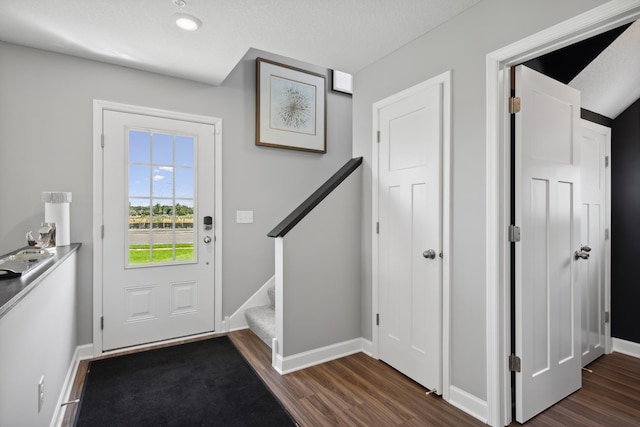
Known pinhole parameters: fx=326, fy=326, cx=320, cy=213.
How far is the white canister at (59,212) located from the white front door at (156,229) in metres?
0.30

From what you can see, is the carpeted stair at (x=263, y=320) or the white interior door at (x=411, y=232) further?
the carpeted stair at (x=263, y=320)

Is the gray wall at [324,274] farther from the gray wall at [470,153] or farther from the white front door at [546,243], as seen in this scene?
the white front door at [546,243]

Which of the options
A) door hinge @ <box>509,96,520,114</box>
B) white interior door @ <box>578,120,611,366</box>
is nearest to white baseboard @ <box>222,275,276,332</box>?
door hinge @ <box>509,96,520,114</box>

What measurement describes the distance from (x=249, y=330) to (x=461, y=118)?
267 cm

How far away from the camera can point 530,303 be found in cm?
188

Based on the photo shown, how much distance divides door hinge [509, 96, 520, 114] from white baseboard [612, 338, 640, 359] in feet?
7.77

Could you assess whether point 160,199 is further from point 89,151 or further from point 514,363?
point 514,363

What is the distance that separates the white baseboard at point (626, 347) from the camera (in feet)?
8.77

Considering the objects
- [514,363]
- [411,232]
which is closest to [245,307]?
[411,232]

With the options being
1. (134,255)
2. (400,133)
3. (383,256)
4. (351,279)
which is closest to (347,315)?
(351,279)

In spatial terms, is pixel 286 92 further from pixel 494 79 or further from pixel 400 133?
pixel 494 79

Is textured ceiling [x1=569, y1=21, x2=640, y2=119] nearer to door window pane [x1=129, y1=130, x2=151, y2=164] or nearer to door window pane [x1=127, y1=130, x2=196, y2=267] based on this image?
door window pane [x1=127, y1=130, x2=196, y2=267]

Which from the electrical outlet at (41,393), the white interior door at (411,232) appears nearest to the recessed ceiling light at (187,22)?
the white interior door at (411,232)

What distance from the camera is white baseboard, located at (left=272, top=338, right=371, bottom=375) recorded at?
7.95 feet
